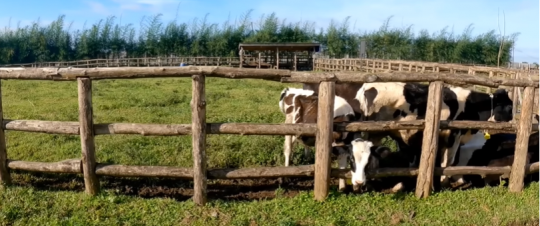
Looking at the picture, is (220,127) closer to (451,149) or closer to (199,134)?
(199,134)

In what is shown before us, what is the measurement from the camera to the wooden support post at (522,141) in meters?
5.80

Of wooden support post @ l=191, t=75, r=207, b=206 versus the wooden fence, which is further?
the wooden fence

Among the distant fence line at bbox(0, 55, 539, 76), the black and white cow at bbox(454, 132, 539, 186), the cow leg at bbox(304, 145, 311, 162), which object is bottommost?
the cow leg at bbox(304, 145, 311, 162)

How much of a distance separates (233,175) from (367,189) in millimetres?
1894

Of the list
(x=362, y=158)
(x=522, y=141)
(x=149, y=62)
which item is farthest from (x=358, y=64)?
(x=362, y=158)

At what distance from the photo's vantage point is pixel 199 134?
Answer: 16.8 feet

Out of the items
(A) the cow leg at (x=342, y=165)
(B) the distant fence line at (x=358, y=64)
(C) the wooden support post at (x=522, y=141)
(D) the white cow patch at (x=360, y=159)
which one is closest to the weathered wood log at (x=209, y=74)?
(D) the white cow patch at (x=360, y=159)

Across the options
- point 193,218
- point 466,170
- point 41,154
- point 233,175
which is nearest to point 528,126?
point 466,170

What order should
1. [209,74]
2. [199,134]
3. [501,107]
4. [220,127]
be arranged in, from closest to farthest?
[209,74] < [199,134] < [220,127] < [501,107]

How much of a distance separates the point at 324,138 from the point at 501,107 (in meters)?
3.97

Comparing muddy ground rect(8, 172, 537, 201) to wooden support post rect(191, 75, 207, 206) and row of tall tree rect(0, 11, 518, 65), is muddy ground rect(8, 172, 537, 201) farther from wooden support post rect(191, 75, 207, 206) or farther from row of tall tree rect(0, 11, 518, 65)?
row of tall tree rect(0, 11, 518, 65)

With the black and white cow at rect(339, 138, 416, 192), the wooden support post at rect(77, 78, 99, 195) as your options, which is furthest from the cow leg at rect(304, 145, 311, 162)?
the wooden support post at rect(77, 78, 99, 195)

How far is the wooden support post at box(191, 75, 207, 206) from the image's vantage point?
4977mm

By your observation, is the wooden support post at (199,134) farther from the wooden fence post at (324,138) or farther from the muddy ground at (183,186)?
the wooden fence post at (324,138)
